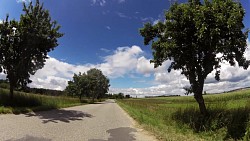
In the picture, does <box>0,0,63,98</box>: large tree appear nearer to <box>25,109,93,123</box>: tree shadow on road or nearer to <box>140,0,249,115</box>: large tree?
<box>25,109,93,123</box>: tree shadow on road

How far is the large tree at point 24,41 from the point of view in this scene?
1797 centimetres

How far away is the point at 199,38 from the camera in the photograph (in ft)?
35.6

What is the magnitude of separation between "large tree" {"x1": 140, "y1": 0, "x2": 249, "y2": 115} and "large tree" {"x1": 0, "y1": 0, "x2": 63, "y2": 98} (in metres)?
9.13

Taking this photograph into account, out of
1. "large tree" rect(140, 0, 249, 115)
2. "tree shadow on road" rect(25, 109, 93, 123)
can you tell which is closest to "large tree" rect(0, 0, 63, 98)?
"tree shadow on road" rect(25, 109, 93, 123)

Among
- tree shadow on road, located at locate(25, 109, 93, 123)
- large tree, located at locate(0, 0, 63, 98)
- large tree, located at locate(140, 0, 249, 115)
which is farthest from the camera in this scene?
large tree, located at locate(0, 0, 63, 98)

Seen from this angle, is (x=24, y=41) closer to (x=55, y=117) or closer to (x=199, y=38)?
(x=55, y=117)

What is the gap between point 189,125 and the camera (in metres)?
12.1

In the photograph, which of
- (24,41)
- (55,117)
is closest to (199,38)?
(55,117)

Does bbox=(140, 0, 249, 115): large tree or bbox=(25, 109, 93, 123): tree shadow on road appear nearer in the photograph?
bbox=(140, 0, 249, 115): large tree

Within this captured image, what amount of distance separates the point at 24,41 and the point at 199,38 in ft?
46.6

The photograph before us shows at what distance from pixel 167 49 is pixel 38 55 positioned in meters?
12.5

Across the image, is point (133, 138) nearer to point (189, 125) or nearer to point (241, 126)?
point (189, 125)

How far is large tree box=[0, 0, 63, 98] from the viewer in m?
18.0

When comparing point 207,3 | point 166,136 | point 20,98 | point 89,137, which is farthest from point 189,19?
point 20,98
